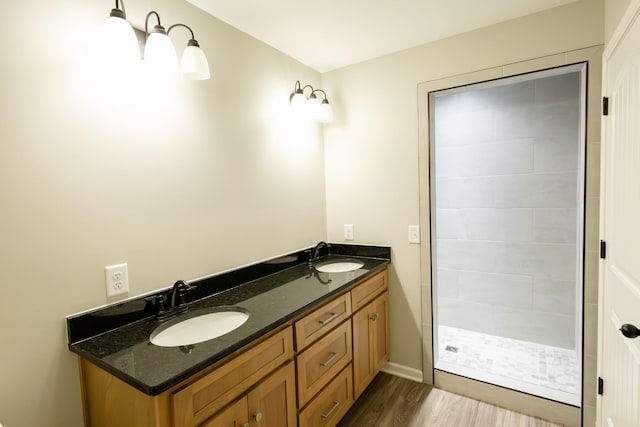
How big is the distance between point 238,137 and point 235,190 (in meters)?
0.31

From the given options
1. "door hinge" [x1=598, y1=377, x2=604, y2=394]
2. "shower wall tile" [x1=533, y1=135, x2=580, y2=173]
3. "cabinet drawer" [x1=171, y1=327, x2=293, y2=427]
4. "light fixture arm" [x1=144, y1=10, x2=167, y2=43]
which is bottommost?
"door hinge" [x1=598, y1=377, x2=604, y2=394]

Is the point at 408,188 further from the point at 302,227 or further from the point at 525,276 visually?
Answer: the point at 525,276

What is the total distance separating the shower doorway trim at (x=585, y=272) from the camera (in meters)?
1.72

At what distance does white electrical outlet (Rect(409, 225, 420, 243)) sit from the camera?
7.50ft

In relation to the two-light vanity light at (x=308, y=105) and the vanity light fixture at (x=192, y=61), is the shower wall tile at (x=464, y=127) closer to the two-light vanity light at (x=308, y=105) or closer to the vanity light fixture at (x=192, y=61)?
the two-light vanity light at (x=308, y=105)

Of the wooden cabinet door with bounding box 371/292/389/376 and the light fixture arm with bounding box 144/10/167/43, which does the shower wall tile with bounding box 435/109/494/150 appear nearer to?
the wooden cabinet door with bounding box 371/292/389/376

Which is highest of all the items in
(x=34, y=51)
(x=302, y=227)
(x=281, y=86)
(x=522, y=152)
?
(x=281, y=86)

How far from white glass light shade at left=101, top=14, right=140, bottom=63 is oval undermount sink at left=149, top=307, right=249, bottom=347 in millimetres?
1064

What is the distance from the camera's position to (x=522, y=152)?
2.73m

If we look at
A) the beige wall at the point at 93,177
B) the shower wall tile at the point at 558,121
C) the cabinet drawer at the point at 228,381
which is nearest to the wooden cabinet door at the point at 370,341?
the cabinet drawer at the point at 228,381

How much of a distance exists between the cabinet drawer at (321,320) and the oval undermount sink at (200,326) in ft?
0.87

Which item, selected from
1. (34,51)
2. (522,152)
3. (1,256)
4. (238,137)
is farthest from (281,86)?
(522,152)

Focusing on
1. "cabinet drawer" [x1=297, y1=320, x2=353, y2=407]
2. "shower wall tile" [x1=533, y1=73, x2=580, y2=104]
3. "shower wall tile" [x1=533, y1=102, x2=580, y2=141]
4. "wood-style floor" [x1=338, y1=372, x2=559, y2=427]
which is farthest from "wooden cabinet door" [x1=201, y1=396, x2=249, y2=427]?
"shower wall tile" [x1=533, y1=73, x2=580, y2=104]

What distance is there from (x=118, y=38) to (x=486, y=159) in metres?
2.79
